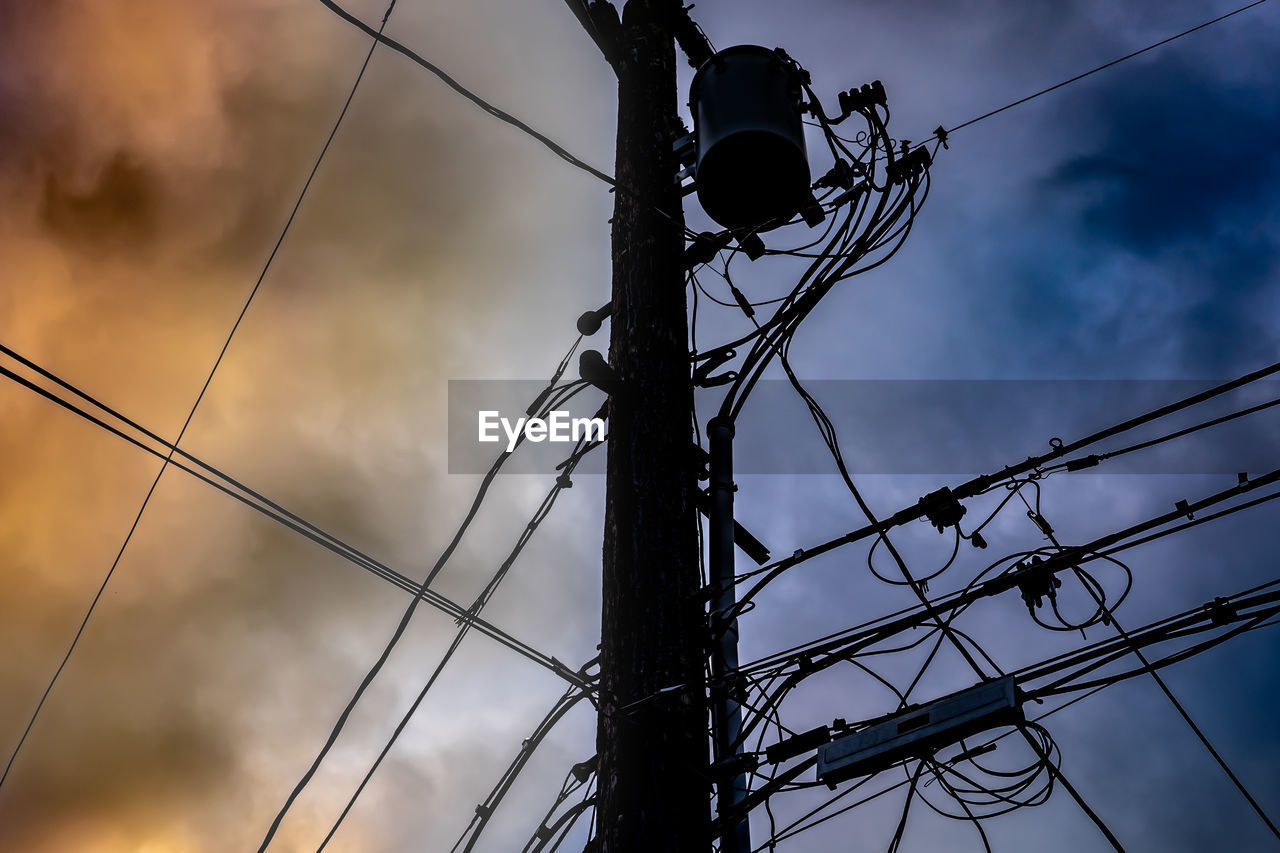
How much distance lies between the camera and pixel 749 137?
4336mm

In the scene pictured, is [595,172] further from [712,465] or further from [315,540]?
[315,540]

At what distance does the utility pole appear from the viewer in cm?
327

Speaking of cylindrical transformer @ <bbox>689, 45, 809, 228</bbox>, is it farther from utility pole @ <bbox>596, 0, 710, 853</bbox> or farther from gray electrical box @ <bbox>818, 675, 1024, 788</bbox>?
gray electrical box @ <bbox>818, 675, 1024, 788</bbox>

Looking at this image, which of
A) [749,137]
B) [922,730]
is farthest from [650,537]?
[749,137]

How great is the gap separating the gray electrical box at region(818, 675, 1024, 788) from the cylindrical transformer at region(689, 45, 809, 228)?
2.69m

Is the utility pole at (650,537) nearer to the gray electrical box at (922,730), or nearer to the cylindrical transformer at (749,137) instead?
the cylindrical transformer at (749,137)

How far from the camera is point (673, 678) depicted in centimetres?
350

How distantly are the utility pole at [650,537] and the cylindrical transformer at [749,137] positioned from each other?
0.36 metres

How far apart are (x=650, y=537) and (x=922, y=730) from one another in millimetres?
1351

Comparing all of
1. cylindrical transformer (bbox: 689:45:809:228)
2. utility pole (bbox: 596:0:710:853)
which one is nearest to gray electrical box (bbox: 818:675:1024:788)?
utility pole (bbox: 596:0:710:853)

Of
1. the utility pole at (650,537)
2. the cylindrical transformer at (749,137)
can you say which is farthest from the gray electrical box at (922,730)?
the cylindrical transformer at (749,137)

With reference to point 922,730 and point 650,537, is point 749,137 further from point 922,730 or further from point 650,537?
point 922,730

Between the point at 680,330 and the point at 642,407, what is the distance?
56 centimetres

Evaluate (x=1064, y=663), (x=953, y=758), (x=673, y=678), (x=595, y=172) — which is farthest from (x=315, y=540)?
(x=1064, y=663)
